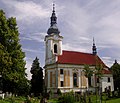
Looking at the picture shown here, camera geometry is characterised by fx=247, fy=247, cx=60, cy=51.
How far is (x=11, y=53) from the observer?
33062 millimetres

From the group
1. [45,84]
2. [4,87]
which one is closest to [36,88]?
[45,84]

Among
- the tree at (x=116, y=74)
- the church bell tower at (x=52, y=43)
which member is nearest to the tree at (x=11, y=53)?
the church bell tower at (x=52, y=43)

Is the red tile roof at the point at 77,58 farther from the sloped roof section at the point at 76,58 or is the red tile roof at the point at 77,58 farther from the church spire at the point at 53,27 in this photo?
the church spire at the point at 53,27

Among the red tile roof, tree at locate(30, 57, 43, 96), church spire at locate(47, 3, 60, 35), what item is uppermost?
church spire at locate(47, 3, 60, 35)

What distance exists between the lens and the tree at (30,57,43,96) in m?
57.1

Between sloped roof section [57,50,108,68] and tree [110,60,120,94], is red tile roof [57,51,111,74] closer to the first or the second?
sloped roof section [57,50,108,68]

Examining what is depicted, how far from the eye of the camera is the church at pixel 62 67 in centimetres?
5578

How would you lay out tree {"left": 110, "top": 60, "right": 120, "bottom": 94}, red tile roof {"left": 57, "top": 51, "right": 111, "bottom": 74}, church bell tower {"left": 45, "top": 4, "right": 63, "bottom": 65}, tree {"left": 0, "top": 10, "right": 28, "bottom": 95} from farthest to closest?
tree {"left": 110, "top": 60, "right": 120, "bottom": 94}, church bell tower {"left": 45, "top": 4, "right": 63, "bottom": 65}, red tile roof {"left": 57, "top": 51, "right": 111, "bottom": 74}, tree {"left": 0, "top": 10, "right": 28, "bottom": 95}

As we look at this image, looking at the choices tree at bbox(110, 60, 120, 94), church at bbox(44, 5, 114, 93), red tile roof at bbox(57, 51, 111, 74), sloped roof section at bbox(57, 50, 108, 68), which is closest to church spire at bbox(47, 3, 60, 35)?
church at bbox(44, 5, 114, 93)

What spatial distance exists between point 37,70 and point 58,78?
6060mm

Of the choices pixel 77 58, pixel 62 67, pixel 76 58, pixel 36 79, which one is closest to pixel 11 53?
pixel 62 67

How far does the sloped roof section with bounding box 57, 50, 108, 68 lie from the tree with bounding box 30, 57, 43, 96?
601 centimetres

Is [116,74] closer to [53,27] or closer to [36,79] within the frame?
[53,27]

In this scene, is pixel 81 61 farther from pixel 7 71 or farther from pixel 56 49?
pixel 7 71
